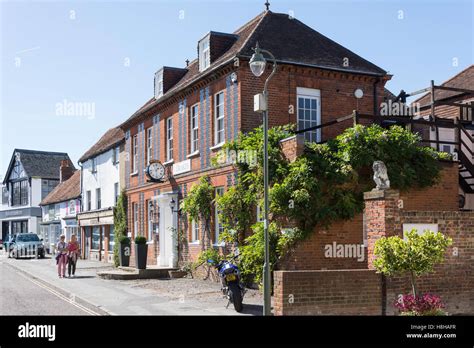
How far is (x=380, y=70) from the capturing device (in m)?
21.9

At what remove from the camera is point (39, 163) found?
208 feet

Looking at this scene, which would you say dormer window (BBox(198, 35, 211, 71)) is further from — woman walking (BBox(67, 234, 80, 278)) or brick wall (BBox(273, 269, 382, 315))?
brick wall (BBox(273, 269, 382, 315))

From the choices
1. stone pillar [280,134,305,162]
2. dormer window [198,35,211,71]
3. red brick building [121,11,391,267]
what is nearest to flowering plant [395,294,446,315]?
stone pillar [280,134,305,162]

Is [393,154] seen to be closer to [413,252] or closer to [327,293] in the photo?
[413,252]

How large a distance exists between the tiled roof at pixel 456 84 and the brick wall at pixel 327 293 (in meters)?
15.7

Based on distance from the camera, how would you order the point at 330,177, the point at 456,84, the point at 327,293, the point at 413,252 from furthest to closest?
the point at 456,84
the point at 330,177
the point at 327,293
the point at 413,252

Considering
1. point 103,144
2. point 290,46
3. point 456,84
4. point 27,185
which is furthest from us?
point 27,185

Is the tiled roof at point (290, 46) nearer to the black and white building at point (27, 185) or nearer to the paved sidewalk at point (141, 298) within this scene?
the paved sidewalk at point (141, 298)

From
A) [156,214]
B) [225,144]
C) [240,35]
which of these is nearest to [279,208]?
[225,144]

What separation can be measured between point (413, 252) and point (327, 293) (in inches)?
72.8

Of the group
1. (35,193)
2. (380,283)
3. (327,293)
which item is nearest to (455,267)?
(380,283)
